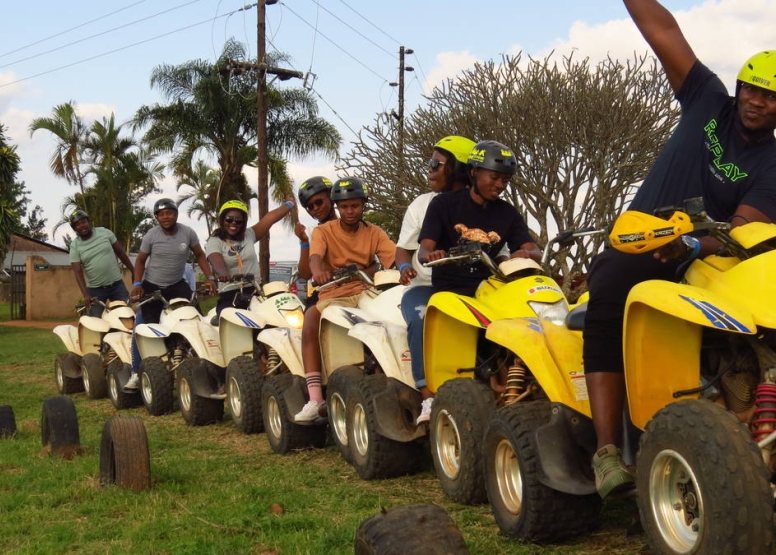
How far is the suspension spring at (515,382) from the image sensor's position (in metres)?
4.79

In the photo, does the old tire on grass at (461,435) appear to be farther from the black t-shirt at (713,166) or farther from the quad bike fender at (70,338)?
the quad bike fender at (70,338)

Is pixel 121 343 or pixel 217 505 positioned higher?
pixel 121 343

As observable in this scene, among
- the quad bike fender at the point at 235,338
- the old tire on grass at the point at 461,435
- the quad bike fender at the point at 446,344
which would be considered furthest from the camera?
the quad bike fender at the point at 235,338

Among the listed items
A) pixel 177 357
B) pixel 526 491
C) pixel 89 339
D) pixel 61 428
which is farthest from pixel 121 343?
pixel 526 491

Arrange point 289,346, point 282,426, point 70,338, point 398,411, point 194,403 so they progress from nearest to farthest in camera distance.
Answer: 1. point 398,411
2. point 282,426
3. point 289,346
4. point 194,403
5. point 70,338

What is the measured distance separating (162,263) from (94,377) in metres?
2.24

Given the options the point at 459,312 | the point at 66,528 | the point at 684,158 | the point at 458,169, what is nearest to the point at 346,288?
the point at 458,169

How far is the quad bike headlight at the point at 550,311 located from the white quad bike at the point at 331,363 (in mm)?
1393

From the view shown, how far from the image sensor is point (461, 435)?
498 centimetres

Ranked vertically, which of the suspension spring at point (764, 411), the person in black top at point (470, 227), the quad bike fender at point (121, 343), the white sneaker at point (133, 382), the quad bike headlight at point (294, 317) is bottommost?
the white sneaker at point (133, 382)

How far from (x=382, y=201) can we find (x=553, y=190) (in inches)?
167

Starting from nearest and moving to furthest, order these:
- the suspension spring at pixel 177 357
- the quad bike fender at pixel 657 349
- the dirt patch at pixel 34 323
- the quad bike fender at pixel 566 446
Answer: the quad bike fender at pixel 657 349 → the quad bike fender at pixel 566 446 → the suspension spring at pixel 177 357 → the dirt patch at pixel 34 323

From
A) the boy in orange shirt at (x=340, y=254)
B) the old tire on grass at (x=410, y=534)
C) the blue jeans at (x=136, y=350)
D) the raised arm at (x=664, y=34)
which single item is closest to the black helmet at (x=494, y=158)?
the raised arm at (x=664, y=34)

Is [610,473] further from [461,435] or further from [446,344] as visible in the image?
[446,344]
